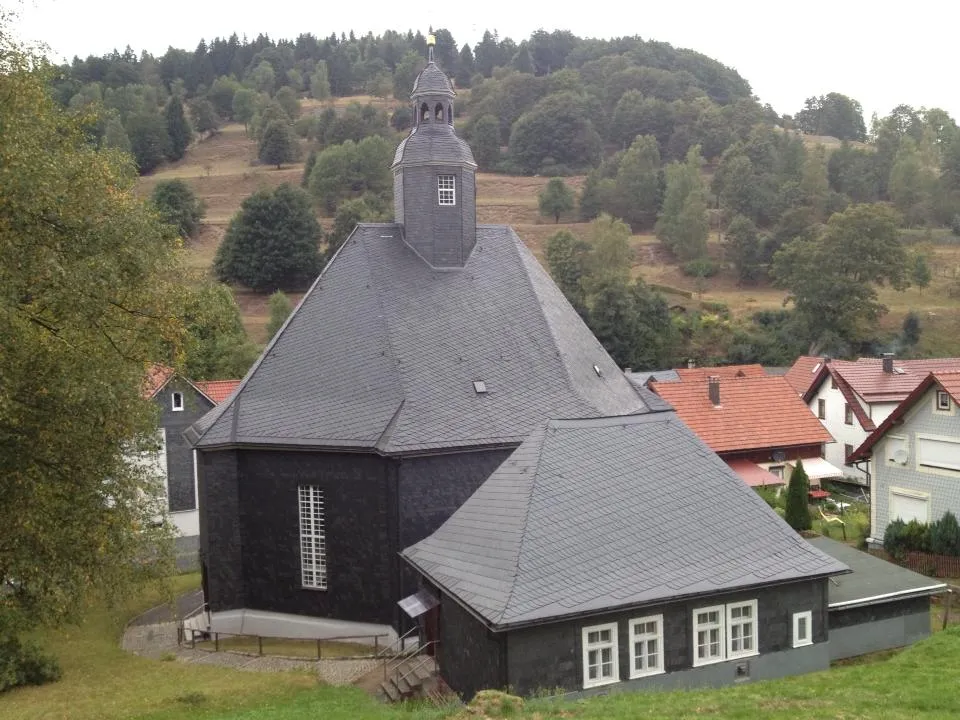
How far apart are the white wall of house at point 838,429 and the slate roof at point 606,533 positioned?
25129 millimetres

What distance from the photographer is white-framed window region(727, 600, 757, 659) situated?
15297 millimetres

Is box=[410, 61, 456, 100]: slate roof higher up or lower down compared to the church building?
higher up

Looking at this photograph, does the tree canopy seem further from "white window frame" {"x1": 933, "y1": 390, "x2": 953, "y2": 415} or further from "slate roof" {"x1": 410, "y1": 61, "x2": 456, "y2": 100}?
"white window frame" {"x1": 933, "y1": 390, "x2": 953, "y2": 415}

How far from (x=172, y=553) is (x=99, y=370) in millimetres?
3873

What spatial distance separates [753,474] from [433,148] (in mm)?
18907

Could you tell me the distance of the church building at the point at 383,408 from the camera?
1930 cm

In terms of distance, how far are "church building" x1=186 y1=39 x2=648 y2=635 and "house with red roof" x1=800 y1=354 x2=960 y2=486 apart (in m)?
20.5

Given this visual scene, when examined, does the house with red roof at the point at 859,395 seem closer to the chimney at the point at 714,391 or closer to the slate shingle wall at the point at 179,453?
the chimney at the point at 714,391

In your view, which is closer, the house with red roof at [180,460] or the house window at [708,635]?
the house window at [708,635]

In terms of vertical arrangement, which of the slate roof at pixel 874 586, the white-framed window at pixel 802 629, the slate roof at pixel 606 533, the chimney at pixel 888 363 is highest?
the slate roof at pixel 606 533

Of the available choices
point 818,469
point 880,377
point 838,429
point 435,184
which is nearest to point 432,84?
point 435,184

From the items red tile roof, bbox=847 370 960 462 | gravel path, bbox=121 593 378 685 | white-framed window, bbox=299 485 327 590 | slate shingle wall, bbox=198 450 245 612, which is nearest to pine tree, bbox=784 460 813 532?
red tile roof, bbox=847 370 960 462

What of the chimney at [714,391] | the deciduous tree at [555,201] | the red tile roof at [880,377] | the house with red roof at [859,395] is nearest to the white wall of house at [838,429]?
the house with red roof at [859,395]

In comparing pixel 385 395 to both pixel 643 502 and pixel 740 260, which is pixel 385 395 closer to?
pixel 643 502
